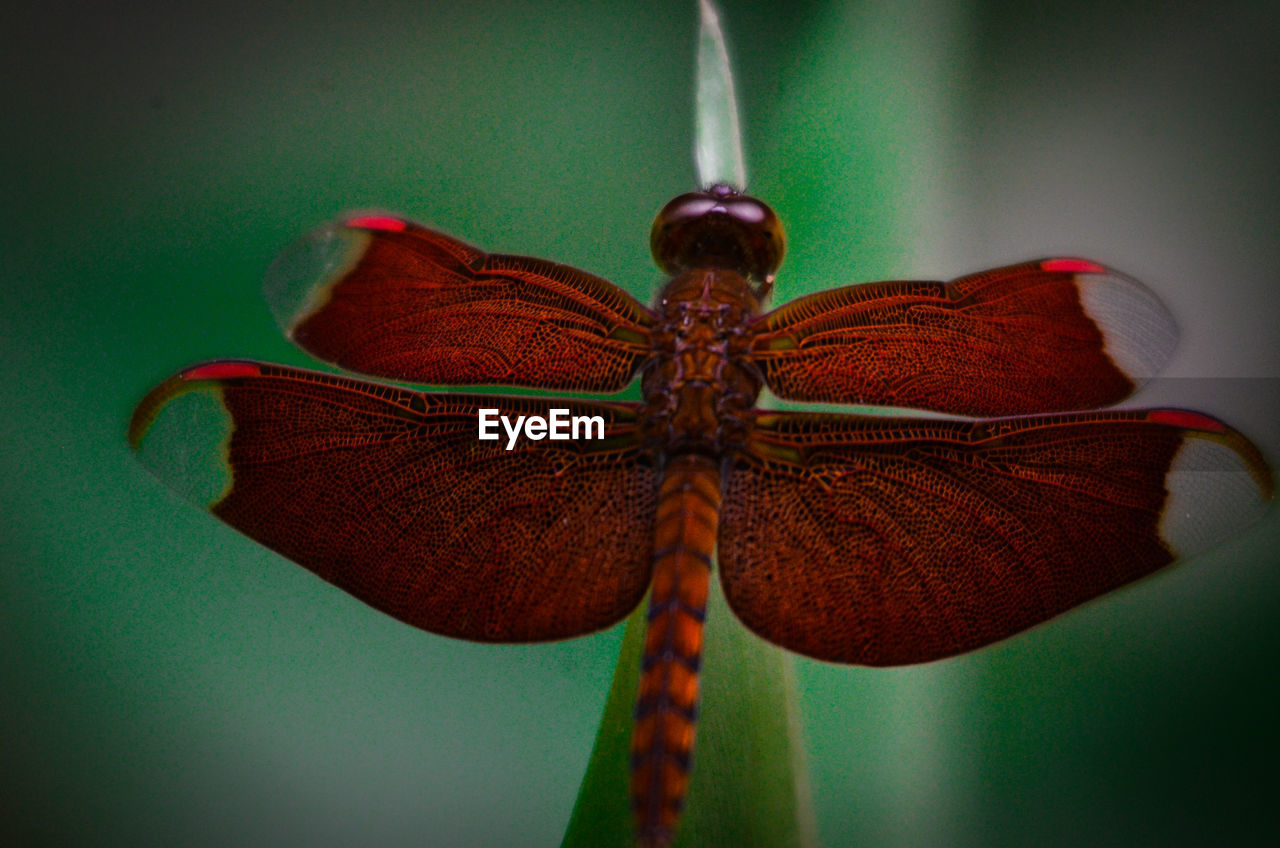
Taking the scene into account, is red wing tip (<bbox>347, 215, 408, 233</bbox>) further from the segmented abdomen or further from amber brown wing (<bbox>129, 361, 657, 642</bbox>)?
the segmented abdomen

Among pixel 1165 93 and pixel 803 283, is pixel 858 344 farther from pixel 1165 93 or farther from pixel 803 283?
pixel 1165 93

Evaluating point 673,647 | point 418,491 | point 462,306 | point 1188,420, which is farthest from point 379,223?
point 1188,420

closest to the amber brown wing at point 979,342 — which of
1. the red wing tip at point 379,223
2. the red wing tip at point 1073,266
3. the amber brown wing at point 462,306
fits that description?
the red wing tip at point 1073,266

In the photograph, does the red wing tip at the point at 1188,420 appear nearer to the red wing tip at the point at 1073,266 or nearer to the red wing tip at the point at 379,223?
the red wing tip at the point at 1073,266

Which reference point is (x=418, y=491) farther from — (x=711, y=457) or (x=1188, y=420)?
(x=1188, y=420)

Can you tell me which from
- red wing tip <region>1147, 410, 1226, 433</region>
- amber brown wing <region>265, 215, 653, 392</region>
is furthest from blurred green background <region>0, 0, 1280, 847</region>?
amber brown wing <region>265, 215, 653, 392</region>

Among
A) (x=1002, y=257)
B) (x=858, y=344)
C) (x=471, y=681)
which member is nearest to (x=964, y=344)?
(x=858, y=344)

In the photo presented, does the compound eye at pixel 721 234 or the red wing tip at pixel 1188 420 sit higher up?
the compound eye at pixel 721 234
